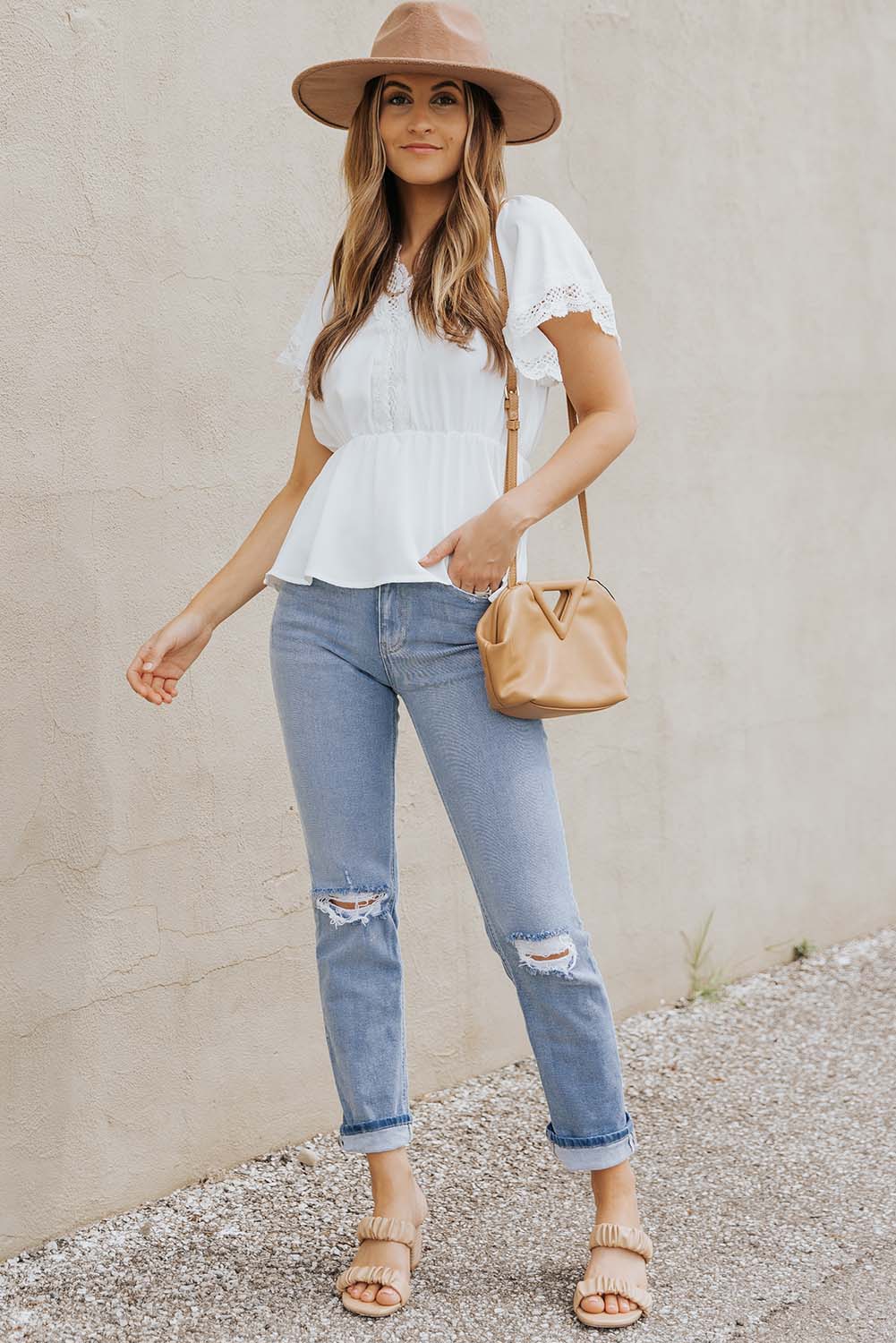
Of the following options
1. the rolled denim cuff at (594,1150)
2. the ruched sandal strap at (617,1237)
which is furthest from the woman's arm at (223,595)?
the ruched sandal strap at (617,1237)

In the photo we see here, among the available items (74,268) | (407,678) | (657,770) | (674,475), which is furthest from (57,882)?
(674,475)

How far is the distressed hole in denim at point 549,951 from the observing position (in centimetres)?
225

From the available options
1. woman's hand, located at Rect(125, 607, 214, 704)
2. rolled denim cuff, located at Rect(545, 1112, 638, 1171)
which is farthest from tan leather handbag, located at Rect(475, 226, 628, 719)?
rolled denim cuff, located at Rect(545, 1112, 638, 1171)

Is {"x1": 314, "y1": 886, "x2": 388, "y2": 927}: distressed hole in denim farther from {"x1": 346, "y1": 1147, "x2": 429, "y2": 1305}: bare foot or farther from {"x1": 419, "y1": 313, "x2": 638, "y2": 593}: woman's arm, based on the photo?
{"x1": 419, "y1": 313, "x2": 638, "y2": 593}: woman's arm

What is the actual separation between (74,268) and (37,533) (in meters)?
0.49

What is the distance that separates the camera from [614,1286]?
2.34 meters

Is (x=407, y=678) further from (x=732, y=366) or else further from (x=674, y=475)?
(x=732, y=366)

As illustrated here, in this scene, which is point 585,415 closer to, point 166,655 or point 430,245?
point 430,245

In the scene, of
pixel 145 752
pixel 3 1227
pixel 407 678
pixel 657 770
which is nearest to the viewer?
pixel 407 678

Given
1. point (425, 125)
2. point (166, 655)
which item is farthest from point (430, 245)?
point (166, 655)

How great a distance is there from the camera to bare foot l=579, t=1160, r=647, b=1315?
2361 millimetres

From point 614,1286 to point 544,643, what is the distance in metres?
1.03

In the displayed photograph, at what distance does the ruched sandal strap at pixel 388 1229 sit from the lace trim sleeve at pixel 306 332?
1.37 meters

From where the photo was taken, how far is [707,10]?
3943mm
